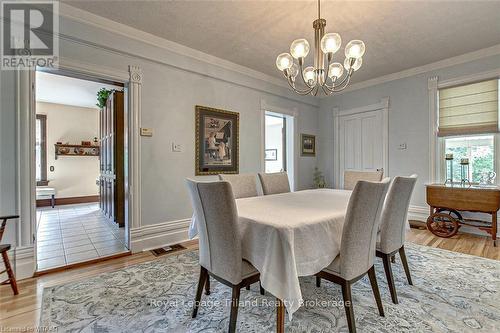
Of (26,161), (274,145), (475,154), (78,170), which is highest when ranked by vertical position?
(274,145)

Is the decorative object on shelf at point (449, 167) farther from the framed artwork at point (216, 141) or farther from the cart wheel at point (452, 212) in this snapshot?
the framed artwork at point (216, 141)

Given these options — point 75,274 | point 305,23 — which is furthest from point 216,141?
point 75,274

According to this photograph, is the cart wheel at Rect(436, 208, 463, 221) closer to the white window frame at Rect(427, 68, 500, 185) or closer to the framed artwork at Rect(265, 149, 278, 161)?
the white window frame at Rect(427, 68, 500, 185)

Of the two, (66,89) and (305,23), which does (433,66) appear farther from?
(66,89)

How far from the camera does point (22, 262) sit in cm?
230

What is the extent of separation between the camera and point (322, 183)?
5207 mm

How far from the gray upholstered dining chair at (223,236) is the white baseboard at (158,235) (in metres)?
1.73

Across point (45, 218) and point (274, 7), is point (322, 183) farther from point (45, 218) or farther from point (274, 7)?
point (45, 218)

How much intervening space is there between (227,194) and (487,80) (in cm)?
431

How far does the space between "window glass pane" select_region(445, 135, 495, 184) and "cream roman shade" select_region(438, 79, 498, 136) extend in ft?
0.48

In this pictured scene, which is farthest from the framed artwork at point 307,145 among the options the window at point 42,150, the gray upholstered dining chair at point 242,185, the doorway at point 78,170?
the window at point 42,150

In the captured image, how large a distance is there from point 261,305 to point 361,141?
3.97 metres

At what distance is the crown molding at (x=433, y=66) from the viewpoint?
134 inches

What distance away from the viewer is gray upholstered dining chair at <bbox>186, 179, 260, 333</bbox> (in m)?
1.42
